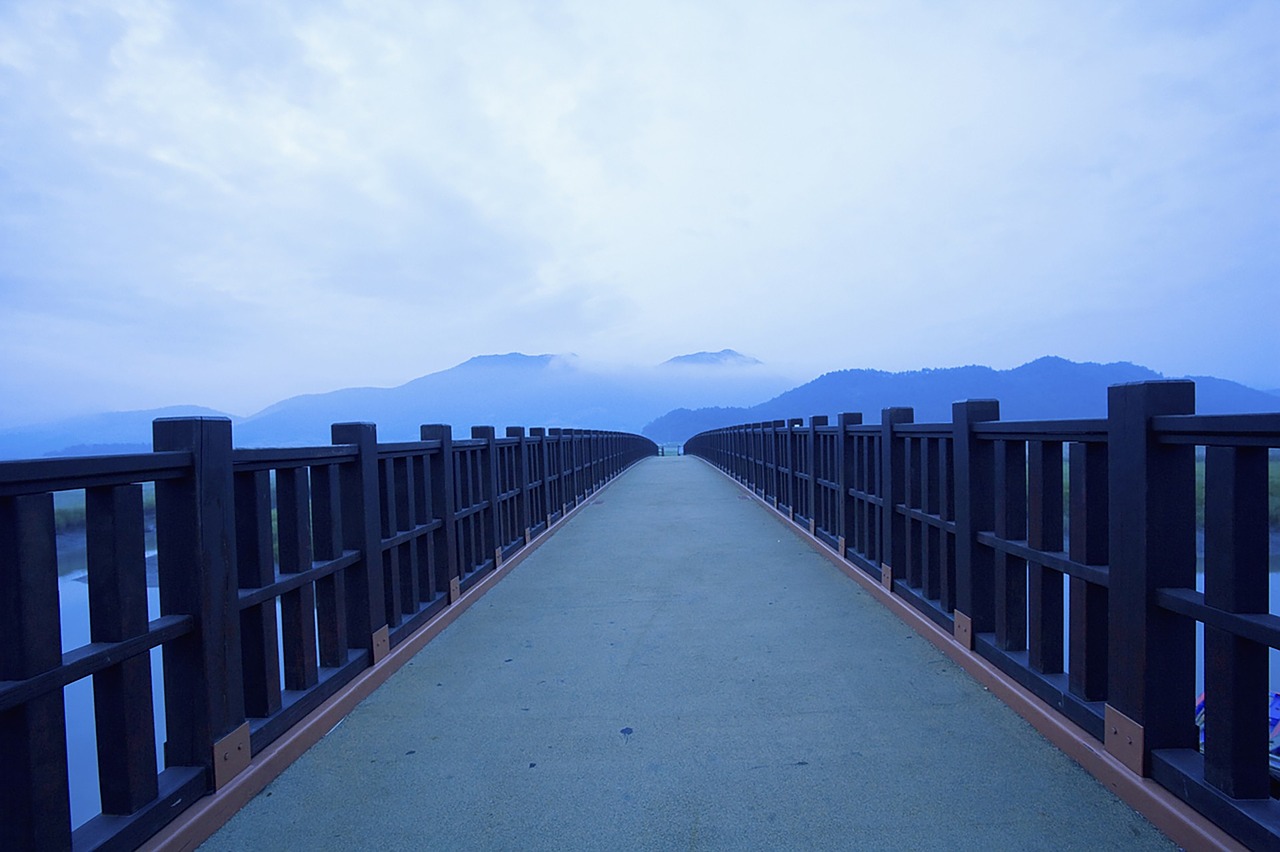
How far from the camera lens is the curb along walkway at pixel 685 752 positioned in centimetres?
251

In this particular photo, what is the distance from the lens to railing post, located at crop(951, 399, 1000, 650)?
12.7 ft

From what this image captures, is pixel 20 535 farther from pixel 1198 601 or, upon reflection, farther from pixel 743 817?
pixel 1198 601

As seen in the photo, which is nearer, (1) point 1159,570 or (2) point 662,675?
(1) point 1159,570

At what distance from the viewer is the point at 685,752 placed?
3.07 meters

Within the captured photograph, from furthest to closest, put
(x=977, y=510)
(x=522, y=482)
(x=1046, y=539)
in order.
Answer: (x=522, y=482), (x=977, y=510), (x=1046, y=539)

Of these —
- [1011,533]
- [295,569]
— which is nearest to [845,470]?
[1011,533]

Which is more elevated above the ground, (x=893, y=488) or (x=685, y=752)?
(x=893, y=488)

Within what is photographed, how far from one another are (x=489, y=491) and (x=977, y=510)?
4.20 meters

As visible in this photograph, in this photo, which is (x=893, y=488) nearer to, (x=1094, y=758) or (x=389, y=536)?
(x=1094, y=758)

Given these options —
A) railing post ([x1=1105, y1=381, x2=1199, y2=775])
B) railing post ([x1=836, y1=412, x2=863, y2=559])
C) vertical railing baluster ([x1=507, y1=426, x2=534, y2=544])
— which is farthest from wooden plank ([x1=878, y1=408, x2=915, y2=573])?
vertical railing baluster ([x1=507, y1=426, x2=534, y2=544])

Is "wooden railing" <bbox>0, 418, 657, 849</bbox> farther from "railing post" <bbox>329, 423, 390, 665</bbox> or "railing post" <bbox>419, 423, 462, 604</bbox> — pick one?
"railing post" <bbox>419, 423, 462, 604</bbox>

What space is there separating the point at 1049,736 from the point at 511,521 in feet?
17.9

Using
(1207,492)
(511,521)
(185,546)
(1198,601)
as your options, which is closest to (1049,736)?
(1198,601)

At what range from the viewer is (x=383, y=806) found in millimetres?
2729
